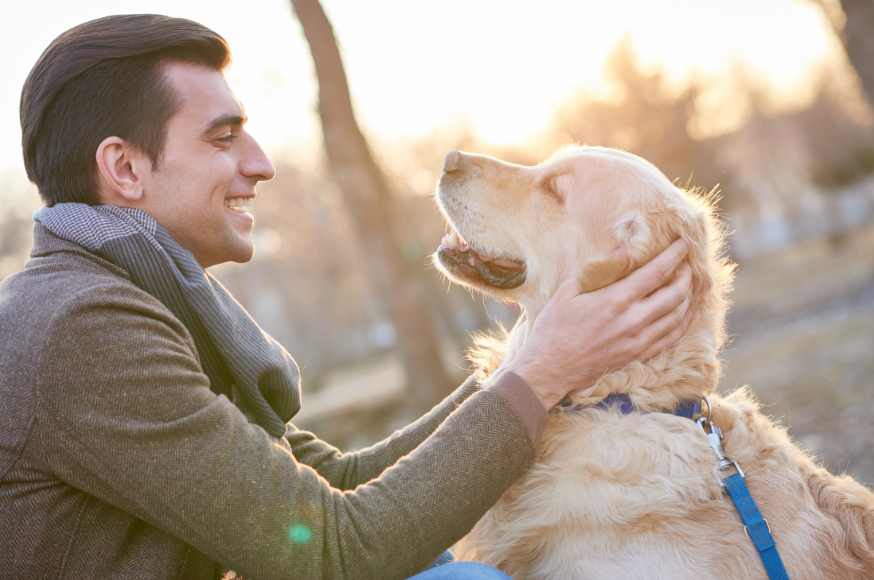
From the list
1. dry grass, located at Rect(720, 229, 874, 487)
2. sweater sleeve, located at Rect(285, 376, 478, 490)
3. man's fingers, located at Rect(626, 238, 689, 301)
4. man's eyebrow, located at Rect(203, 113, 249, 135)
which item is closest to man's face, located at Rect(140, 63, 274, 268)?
man's eyebrow, located at Rect(203, 113, 249, 135)

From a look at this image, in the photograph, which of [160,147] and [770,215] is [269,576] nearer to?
[160,147]

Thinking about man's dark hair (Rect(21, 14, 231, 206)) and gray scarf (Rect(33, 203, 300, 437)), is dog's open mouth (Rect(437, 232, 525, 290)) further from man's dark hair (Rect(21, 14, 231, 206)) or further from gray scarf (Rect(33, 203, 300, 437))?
man's dark hair (Rect(21, 14, 231, 206))

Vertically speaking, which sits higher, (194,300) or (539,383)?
(194,300)

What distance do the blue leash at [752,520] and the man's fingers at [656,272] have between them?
23.3 inches

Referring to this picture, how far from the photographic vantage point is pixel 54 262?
1.51 meters

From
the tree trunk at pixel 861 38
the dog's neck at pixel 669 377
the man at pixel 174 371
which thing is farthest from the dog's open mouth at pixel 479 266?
the tree trunk at pixel 861 38

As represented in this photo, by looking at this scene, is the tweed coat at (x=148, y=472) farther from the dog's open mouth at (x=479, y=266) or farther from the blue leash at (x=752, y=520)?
the dog's open mouth at (x=479, y=266)

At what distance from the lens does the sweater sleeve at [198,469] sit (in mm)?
1307

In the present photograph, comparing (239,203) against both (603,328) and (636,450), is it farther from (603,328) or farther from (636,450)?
(636,450)

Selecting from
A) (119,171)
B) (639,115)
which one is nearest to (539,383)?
(119,171)

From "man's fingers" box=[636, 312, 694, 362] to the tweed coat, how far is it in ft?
2.70

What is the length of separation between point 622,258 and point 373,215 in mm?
4981

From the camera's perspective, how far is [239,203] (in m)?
2.24

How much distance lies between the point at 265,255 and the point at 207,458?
3633 cm
